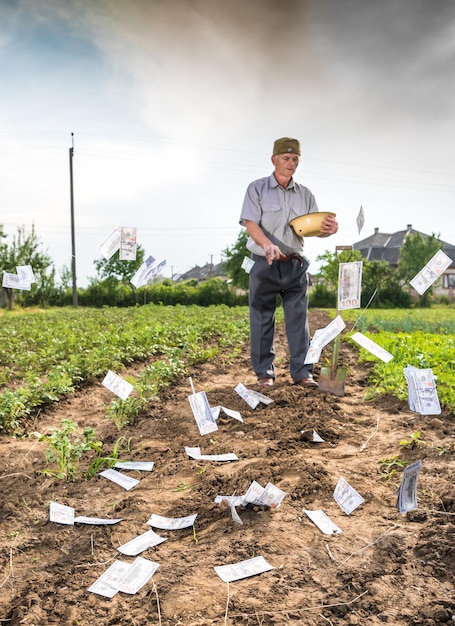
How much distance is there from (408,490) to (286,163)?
3304 mm

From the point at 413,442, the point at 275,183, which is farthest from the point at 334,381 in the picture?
the point at 275,183

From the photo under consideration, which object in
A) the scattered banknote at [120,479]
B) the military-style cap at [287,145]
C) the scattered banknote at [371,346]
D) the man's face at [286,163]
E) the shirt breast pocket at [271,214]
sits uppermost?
the military-style cap at [287,145]

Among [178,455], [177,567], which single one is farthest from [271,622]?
[178,455]

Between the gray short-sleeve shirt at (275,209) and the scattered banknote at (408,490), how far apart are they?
2978mm

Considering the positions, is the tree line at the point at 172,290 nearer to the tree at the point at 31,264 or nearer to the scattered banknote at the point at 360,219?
the tree at the point at 31,264

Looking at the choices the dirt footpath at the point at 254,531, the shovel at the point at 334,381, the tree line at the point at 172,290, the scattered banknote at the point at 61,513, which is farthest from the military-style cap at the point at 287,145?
the tree line at the point at 172,290

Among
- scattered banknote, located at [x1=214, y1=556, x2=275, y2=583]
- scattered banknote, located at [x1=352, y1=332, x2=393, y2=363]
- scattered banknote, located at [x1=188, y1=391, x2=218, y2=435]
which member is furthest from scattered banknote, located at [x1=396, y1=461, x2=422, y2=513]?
scattered banknote, located at [x1=188, y1=391, x2=218, y2=435]

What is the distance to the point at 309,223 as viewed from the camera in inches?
187

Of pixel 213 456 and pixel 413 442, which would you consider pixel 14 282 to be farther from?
pixel 413 442

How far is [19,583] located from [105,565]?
1.07 ft

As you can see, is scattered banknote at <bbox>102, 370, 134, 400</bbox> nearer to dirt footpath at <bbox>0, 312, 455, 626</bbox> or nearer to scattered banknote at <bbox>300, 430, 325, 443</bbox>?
dirt footpath at <bbox>0, 312, 455, 626</bbox>

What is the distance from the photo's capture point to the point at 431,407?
290 centimetres

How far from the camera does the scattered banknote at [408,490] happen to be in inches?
89.0

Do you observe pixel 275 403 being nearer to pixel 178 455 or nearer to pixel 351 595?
pixel 178 455
